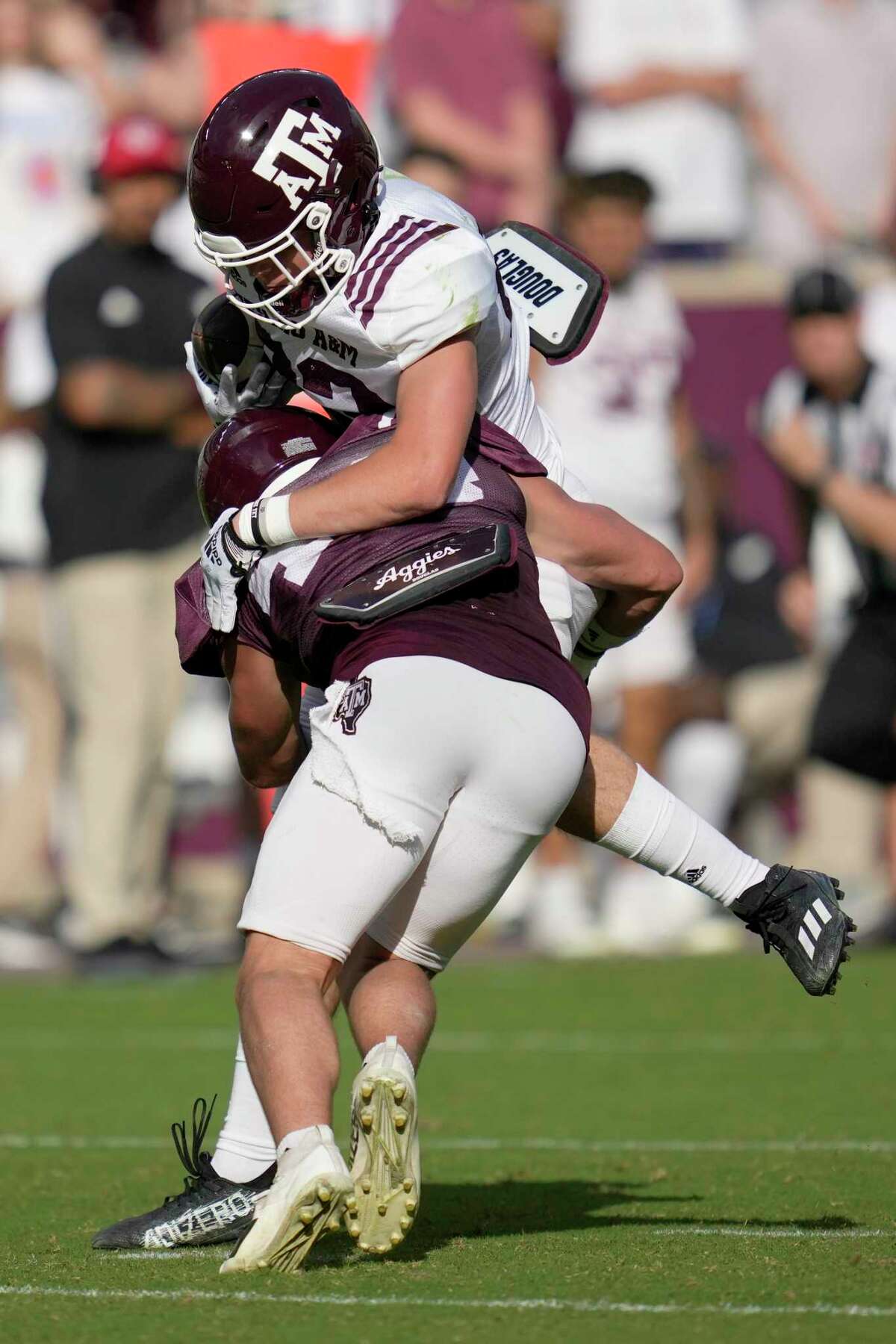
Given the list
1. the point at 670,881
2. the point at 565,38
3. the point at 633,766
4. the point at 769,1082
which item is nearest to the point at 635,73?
the point at 565,38

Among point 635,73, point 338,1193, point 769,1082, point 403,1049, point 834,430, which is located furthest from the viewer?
point 635,73

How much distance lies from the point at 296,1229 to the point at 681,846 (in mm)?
1164

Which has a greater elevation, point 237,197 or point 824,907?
point 237,197

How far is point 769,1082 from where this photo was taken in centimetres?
650

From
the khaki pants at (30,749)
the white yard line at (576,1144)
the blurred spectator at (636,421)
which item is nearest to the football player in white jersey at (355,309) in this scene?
the white yard line at (576,1144)

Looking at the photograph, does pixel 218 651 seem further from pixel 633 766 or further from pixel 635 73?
pixel 635 73

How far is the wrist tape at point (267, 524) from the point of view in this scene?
4.03 m

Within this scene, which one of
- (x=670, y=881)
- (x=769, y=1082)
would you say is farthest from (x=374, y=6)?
(x=769, y=1082)

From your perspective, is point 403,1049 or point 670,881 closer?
point 403,1049

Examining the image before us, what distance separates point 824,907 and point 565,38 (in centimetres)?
853

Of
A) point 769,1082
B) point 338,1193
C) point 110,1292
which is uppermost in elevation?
point 338,1193

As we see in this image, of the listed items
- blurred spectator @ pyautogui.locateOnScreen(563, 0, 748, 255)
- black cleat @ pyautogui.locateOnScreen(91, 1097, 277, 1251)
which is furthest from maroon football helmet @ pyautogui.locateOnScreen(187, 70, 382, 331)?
blurred spectator @ pyautogui.locateOnScreen(563, 0, 748, 255)

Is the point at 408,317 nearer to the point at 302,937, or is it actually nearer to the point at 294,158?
the point at 294,158

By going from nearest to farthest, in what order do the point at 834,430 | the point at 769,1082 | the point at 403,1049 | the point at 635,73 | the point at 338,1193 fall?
the point at 338,1193
the point at 403,1049
the point at 769,1082
the point at 834,430
the point at 635,73
